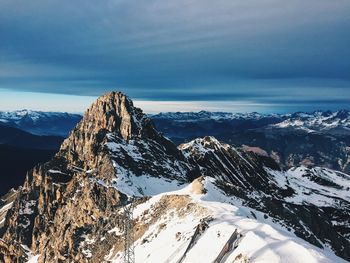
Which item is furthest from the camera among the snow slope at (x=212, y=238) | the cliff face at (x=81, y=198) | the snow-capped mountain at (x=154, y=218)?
the cliff face at (x=81, y=198)

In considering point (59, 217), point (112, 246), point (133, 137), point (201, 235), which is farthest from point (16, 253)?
point (201, 235)

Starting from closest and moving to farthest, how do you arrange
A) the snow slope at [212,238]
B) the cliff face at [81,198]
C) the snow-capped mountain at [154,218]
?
the snow slope at [212,238]
the snow-capped mountain at [154,218]
the cliff face at [81,198]

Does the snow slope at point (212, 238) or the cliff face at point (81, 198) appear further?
the cliff face at point (81, 198)

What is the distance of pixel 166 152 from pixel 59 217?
172 ft

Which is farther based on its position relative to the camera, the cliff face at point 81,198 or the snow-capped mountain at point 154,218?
the cliff face at point 81,198

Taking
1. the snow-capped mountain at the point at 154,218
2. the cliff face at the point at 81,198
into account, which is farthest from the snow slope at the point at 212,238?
the cliff face at the point at 81,198

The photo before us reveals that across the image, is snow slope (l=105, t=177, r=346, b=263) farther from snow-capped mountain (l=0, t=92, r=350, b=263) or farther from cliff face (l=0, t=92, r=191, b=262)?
cliff face (l=0, t=92, r=191, b=262)

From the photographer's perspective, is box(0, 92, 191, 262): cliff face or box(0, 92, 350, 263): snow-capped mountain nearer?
box(0, 92, 350, 263): snow-capped mountain

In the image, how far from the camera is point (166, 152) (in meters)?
181

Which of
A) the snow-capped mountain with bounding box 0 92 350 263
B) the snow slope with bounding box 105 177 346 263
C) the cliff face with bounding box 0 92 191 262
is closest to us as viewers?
the snow slope with bounding box 105 177 346 263

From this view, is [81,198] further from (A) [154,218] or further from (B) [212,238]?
(B) [212,238]

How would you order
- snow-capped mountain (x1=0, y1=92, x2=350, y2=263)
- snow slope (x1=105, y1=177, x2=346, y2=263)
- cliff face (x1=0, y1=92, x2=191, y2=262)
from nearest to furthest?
1. snow slope (x1=105, y1=177, x2=346, y2=263)
2. snow-capped mountain (x1=0, y1=92, x2=350, y2=263)
3. cliff face (x1=0, y1=92, x2=191, y2=262)

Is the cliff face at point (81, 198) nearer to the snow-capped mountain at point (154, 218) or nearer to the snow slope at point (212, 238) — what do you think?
the snow-capped mountain at point (154, 218)

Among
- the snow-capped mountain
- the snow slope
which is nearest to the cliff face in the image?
the snow-capped mountain
